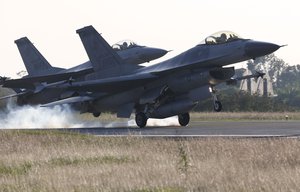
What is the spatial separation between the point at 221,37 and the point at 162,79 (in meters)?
3.38

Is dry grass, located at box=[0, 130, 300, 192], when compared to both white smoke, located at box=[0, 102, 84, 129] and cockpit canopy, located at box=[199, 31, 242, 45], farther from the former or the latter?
white smoke, located at box=[0, 102, 84, 129]

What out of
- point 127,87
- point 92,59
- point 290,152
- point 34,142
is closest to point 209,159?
point 290,152

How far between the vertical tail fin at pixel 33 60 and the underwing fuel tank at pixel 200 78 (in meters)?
15.8

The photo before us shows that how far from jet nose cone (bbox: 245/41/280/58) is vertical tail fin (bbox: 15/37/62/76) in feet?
59.6

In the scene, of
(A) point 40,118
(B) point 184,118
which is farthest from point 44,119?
(B) point 184,118

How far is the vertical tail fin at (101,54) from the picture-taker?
3231 centimetres

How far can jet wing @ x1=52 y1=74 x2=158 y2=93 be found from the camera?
Result: 29359mm

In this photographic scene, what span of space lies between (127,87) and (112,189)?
784 inches

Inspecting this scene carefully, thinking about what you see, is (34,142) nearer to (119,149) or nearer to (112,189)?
(119,149)

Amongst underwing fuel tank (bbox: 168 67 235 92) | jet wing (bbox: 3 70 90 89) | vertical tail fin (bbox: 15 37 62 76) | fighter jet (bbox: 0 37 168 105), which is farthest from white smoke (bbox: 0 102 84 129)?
underwing fuel tank (bbox: 168 67 235 92)

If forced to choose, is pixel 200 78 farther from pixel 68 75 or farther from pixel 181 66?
pixel 68 75

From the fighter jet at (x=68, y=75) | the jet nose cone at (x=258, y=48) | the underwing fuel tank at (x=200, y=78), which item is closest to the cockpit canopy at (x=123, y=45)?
the fighter jet at (x=68, y=75)

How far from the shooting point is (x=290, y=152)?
46.6ft

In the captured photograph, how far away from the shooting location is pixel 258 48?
26.4 meters
